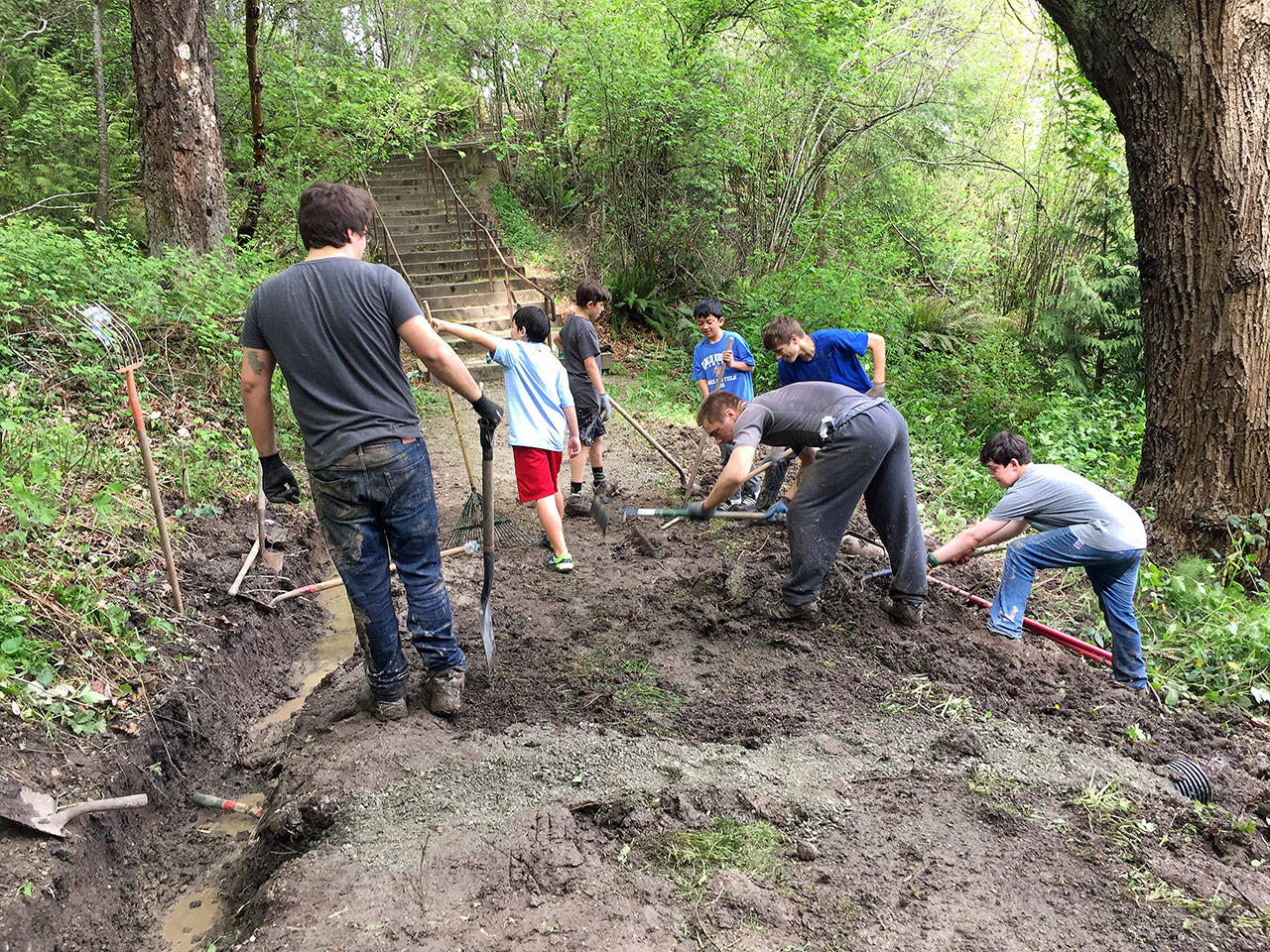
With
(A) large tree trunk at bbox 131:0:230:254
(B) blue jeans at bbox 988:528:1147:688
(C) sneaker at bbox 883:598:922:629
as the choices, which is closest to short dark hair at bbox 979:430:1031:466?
(B) blue jeans at bbox 988:528:1147:688

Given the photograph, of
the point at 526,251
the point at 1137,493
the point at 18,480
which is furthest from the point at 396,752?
the point at 526,251

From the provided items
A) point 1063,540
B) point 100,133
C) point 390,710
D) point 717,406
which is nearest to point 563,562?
point 717,406

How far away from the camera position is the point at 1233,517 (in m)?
5.11

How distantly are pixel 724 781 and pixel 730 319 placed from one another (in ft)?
33.6

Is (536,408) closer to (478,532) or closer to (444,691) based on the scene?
(478,532)

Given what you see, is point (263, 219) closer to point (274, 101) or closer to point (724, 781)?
point (274, 101)

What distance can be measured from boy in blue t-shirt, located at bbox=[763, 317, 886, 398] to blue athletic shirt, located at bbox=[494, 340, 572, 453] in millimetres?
1612

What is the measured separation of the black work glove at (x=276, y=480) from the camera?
3585 millimetres

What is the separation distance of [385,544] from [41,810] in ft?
5.09

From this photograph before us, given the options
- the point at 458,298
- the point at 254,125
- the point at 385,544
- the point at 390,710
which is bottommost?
the point at 390,710

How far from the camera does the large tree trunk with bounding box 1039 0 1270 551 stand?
191 inches

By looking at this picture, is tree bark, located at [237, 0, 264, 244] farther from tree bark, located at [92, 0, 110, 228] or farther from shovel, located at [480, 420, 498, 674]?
shovel, located at [480, 420, 498, 674]

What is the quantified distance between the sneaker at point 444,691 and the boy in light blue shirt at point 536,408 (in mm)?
1775

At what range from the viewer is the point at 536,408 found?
209 inches
